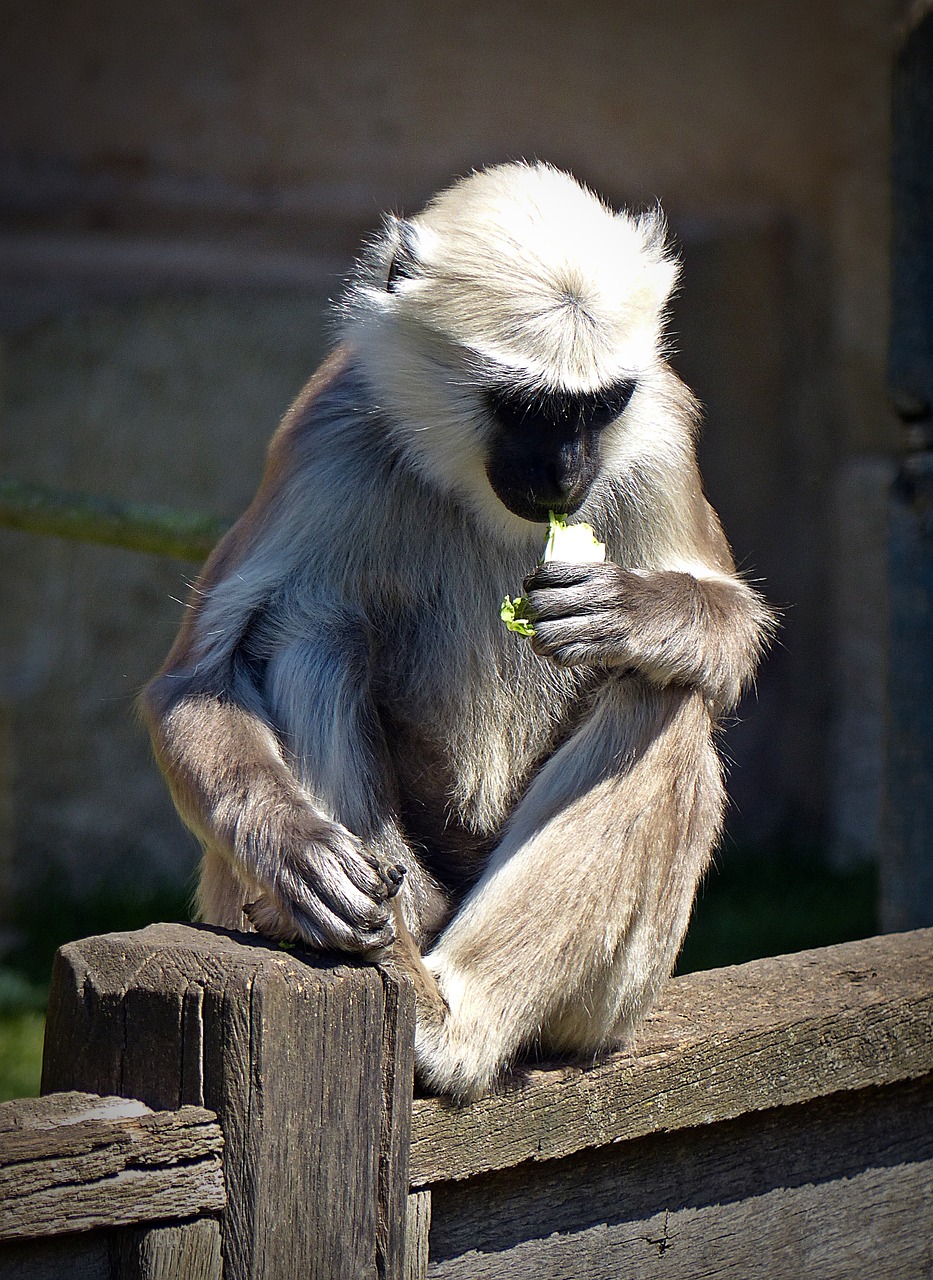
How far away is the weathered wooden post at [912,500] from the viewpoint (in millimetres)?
4492

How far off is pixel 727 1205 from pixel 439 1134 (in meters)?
0.69

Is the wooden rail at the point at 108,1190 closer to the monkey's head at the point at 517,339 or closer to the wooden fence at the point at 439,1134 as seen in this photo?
the wooden fence at the point at 439,1134

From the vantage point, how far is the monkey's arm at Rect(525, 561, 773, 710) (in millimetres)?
2877

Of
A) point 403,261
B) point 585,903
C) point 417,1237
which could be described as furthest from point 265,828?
point 403,261

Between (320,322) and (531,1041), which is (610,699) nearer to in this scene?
(531,1041)

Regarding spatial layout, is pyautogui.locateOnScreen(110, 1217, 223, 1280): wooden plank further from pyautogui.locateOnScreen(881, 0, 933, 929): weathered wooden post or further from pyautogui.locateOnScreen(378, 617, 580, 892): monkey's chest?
pyautogui.locateOnScreen(881, 0, 933, 929): weathered wooden post

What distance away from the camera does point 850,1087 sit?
2893mm

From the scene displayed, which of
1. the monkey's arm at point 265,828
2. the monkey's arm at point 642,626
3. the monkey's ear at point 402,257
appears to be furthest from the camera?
the monkey's ear at point 402,257

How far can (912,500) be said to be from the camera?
4586 millimetres

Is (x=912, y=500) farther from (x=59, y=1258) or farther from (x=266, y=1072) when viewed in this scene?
(x=59, y=1258)

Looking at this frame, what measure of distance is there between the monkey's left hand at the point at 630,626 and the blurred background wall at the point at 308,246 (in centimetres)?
435

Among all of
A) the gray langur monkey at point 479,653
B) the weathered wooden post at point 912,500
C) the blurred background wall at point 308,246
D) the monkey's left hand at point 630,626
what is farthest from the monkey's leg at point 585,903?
the blurred background wall at point 308,246

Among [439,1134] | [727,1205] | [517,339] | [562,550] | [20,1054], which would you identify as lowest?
Answer: [20,1054]

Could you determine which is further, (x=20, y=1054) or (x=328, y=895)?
(x=20, y=1054)
